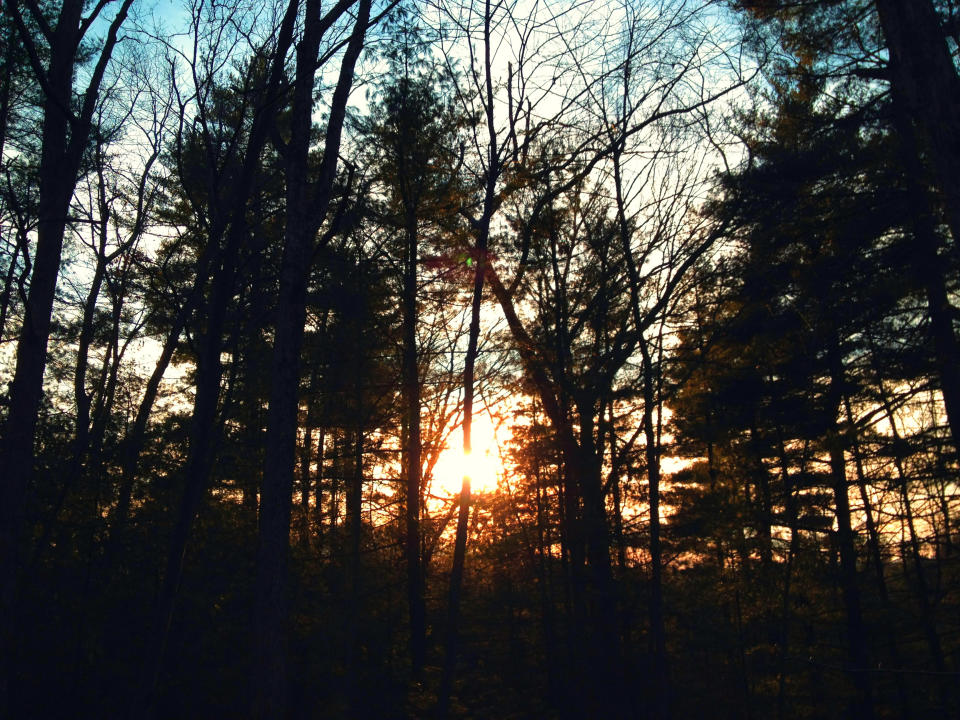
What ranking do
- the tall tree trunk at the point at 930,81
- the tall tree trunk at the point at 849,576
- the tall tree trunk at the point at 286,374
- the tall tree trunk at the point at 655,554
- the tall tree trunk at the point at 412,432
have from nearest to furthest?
the tall tree trunk at the point at 930,81
the tall tree trunk at the point at 286,374
the tall tree trunk at the point at 655,554
the tall tree trunk at the point at 849,576
the tall tree trunk at the point at 412,432

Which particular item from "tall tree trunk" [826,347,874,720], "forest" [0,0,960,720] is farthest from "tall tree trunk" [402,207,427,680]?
"tall tree trunk" [826,347,874,720]

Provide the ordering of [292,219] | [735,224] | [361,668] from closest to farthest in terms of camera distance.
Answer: [292,219] < [735,224] < [361,668]

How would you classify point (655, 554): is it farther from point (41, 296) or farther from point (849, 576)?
point (41, 296)

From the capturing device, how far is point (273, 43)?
27.8 ft

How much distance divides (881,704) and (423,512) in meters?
11.2

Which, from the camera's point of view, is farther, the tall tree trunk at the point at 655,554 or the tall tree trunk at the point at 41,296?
the tall tree trunk at the point at 655,554

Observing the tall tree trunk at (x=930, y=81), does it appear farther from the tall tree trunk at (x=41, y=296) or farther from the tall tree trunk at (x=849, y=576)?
the tall tree trunk at (x=849, y=576)

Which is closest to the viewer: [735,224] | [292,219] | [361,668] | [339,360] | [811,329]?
[292,219]

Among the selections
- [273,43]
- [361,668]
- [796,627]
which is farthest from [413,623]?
[273,43]

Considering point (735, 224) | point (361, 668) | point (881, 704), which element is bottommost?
point (881, 704)

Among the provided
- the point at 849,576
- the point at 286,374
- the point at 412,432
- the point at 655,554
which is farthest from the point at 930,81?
the point at 412,432

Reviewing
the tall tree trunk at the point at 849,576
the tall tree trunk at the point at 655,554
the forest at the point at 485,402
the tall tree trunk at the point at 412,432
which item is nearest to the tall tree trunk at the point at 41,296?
the forest at the point at 485,402

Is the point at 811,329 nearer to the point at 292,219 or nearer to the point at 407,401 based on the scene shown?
the point at 292,219

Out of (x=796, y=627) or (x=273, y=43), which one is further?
(x=796, y=627)
